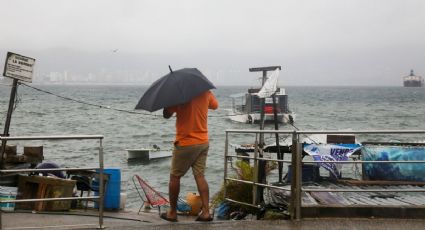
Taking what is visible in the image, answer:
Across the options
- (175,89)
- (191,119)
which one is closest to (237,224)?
(191,119)

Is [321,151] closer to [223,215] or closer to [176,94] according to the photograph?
[223,215]

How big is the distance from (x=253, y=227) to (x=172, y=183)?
1.17m

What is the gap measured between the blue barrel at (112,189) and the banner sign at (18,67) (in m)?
2.03

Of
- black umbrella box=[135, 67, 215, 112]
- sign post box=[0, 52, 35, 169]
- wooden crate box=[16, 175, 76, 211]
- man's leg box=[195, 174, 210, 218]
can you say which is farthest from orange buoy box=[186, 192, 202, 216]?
sign post box=[0, 52, 35, 169]

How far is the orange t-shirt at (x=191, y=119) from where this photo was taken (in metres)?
6.30

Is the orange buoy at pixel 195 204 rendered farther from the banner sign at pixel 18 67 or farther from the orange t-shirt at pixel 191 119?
the banner sign at pixel 18 67

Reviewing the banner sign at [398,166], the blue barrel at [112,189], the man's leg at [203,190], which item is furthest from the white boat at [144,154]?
the man's leg at [203,190]

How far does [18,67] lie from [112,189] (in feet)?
8.21

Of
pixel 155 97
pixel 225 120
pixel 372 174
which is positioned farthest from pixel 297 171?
pixel 225 120

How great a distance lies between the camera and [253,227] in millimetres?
6223

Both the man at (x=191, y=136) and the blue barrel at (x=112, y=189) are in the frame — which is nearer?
the man at (x=191, y=136)

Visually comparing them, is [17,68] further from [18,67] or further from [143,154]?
[143,154]

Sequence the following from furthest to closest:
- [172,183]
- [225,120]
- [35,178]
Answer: [225,120]
[35,178]
[172,183]

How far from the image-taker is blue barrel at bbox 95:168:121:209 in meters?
8.22
